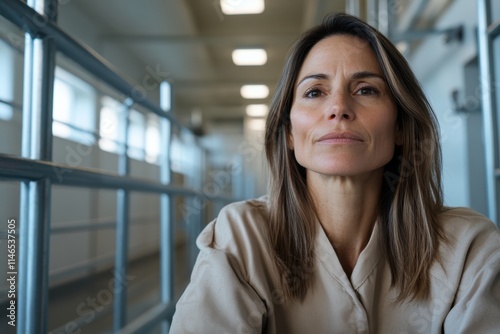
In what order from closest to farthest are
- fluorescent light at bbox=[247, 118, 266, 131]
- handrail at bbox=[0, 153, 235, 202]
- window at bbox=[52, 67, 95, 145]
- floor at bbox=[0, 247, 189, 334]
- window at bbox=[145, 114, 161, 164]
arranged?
1. handrail at bbox=[0, 153, 235, 202]
2. floor at bbox=[0, 247, 189, 334]
3. window at bbox=[52, 67, 95, 145]
4. window at bbox=[145, 114, 161, 164]
5. fluorescent light at bbox=[247, 118, 266, 131]

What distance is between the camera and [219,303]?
0.79 metres

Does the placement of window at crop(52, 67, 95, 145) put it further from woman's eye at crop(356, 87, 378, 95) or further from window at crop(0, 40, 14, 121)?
woman's eye at crop(356, 87, 378, 95)

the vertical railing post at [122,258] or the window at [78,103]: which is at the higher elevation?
the window at [78,103]

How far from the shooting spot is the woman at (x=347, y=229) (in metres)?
0.83

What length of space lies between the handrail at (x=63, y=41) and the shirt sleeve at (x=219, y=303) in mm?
524

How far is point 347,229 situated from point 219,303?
321 millimetres

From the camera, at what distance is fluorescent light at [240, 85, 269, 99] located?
25.3 ft

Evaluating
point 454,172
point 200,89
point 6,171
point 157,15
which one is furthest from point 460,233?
point 200,89

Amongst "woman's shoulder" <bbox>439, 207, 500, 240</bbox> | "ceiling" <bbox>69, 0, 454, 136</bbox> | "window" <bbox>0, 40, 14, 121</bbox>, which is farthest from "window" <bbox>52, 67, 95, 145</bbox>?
"woman's shoulder" <bbox>439, 207, 500, 240</bbox>

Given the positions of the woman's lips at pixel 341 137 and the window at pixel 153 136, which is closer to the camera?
the woman's lips at pixel 341 137

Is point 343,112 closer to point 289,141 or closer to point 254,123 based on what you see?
point 289,141

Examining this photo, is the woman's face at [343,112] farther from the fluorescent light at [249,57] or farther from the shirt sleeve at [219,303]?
the fluorescent light at [249,57]

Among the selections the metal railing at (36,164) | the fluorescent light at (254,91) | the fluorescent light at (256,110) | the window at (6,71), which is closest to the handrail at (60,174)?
the metal railing at (36,164)
